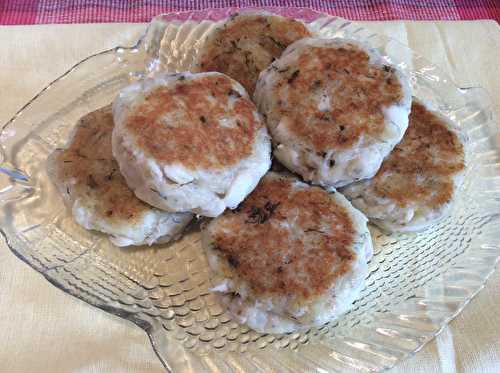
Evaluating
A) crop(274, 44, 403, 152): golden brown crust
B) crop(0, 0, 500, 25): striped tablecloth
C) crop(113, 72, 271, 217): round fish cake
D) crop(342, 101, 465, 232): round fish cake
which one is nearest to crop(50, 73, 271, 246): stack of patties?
crop(113, 72, 271, 217): round fish cake

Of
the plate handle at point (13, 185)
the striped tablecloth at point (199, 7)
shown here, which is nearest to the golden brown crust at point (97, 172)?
the plate handle at point (13, 185)

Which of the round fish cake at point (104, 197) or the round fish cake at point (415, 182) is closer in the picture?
the round fish cake at point (104, 197)

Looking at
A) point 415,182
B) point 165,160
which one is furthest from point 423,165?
point 165,160

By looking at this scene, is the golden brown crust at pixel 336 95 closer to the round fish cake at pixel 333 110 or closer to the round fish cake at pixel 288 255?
the round fish cake at pixel 333 110

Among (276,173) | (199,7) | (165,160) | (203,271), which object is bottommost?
(203,271)

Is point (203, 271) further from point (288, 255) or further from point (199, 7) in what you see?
point (199, 7)

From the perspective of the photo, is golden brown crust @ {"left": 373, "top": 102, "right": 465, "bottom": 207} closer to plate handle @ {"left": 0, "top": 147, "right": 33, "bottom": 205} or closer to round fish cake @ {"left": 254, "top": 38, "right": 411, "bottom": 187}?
round fish cake @ {"left": 254, "top": 38, "right": 411, "bottom": 187}

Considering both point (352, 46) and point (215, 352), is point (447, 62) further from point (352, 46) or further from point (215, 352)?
point (215, 352)
